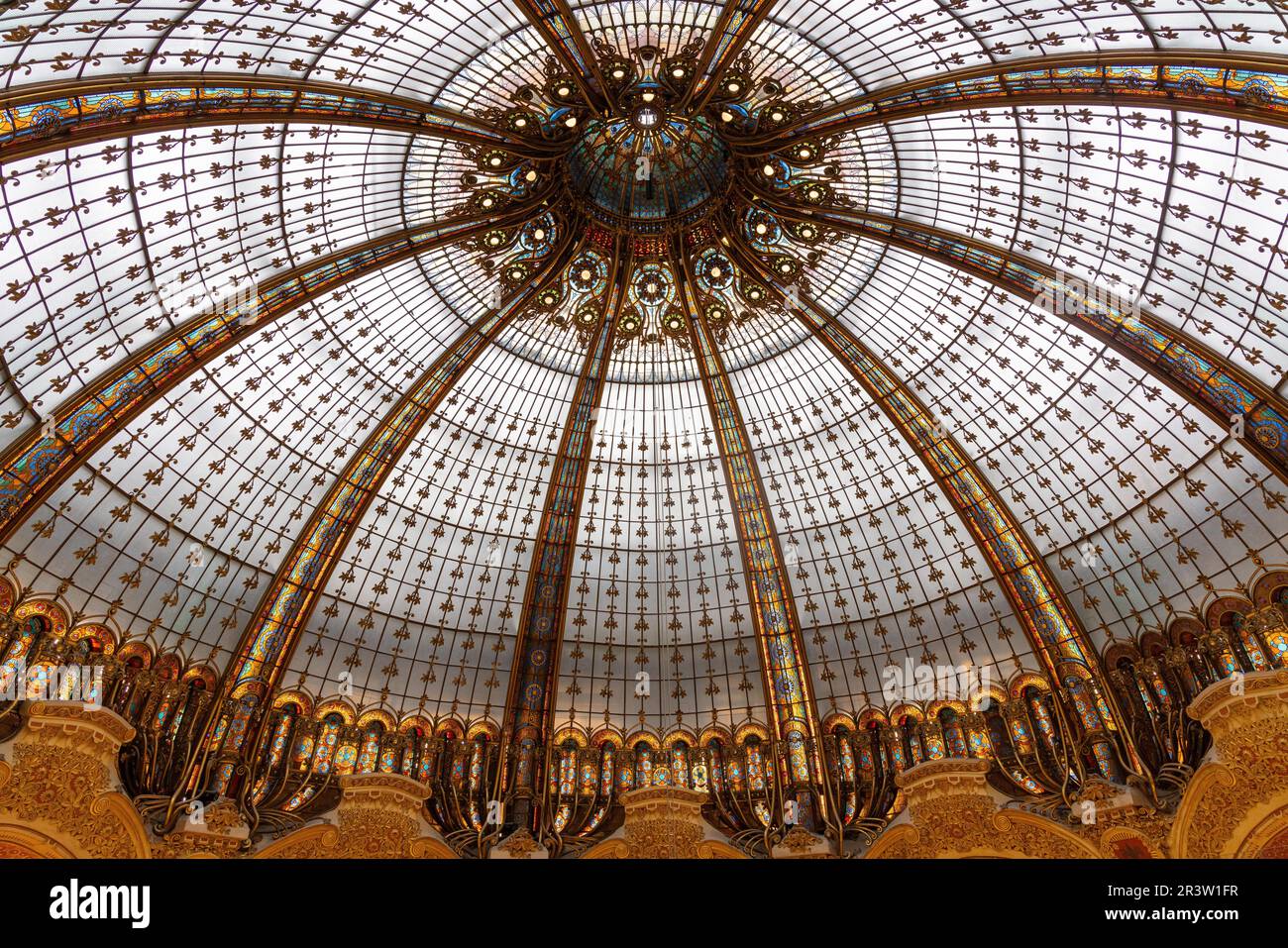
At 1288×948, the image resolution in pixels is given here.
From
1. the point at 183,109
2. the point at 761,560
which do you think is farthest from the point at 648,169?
the point at 761,560

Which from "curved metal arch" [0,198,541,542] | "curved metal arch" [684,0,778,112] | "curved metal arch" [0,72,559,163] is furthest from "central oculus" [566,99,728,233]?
"curved metal arch" [0,72,559,163]

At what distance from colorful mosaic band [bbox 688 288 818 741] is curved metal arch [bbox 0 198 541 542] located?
279 inches

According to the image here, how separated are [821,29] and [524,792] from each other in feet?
67.7

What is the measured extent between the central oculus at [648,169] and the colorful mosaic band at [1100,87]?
2.90 m

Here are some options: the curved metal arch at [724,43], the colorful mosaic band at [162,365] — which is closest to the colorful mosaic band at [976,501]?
the curved metal arch at [724,43]

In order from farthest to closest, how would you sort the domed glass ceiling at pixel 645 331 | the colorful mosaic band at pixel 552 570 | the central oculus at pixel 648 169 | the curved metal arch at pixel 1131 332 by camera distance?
the colorful mosaic band at pixel 552 570, the central oculus at pixel 648 169, the curved metal arch at pixel 1131 332, the domed glass ceiling at pixel 645 331

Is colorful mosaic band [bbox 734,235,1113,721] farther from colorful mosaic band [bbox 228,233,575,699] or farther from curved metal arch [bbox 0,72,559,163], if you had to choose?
curved metal arch [bbox 0,72,559,163]

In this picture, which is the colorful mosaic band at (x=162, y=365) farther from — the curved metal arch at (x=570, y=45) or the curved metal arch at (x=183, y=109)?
the curved metal arch at (x=570, y=45)

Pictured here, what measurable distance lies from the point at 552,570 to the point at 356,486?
6138 millimetres

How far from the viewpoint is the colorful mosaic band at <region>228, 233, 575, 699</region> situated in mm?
24438

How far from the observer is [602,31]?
67.0 feet

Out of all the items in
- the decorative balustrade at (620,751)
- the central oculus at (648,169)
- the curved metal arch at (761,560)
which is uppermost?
the central oculus at (648,169)

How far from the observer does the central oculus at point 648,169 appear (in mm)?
22344

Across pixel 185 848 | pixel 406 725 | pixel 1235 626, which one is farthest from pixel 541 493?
pixel 1235 626
